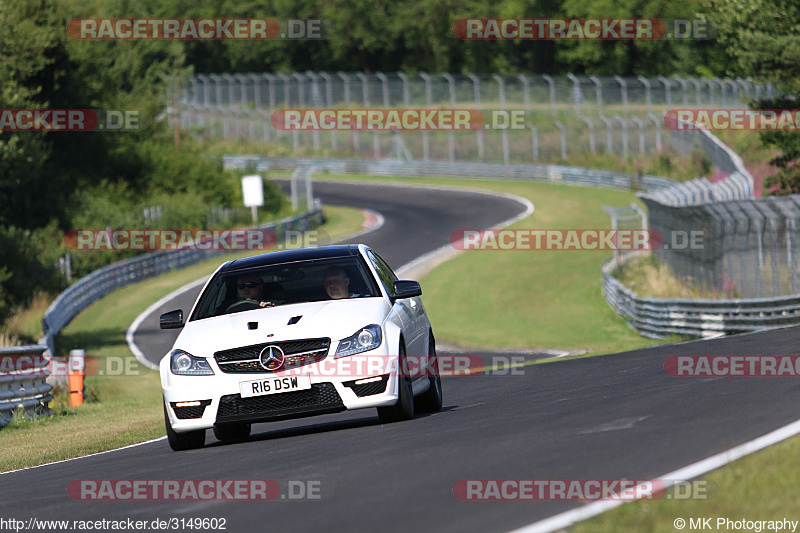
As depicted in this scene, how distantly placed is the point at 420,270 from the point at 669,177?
19.5 metres

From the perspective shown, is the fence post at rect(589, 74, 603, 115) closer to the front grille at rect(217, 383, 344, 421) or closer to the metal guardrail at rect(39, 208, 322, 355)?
the metal guardrail at rect(39, 208, 322, 355)

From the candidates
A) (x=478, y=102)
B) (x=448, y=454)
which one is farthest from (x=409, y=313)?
(x=478, y=102)

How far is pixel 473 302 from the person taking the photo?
112 feet

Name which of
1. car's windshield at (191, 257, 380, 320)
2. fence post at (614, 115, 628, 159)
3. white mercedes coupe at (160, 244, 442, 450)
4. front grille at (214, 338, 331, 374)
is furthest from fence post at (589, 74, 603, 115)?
front grille at (214, 338, 331, 374)

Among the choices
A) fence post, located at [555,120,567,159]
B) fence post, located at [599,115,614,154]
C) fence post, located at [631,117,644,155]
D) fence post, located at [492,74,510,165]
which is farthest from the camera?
fence post, located at [492,74,510,165]

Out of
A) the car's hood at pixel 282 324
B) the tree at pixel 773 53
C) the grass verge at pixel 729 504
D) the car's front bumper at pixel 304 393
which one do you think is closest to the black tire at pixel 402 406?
the car's front bumper at pixel 304 393

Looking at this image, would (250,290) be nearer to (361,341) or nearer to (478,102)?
(361,341)

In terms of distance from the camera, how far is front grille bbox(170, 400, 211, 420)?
10.0m

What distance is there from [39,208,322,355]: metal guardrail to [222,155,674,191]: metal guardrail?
54.7 feet

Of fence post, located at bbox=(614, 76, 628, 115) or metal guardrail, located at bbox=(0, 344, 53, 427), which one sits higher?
fence post, located at bbox=(614, 76, 628, 115)

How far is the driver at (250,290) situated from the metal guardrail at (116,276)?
1646 centimetres

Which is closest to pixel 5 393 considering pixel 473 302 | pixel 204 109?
pixel 473 302

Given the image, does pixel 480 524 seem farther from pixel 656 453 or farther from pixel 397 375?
pixel 397 375

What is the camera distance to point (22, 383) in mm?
17531
